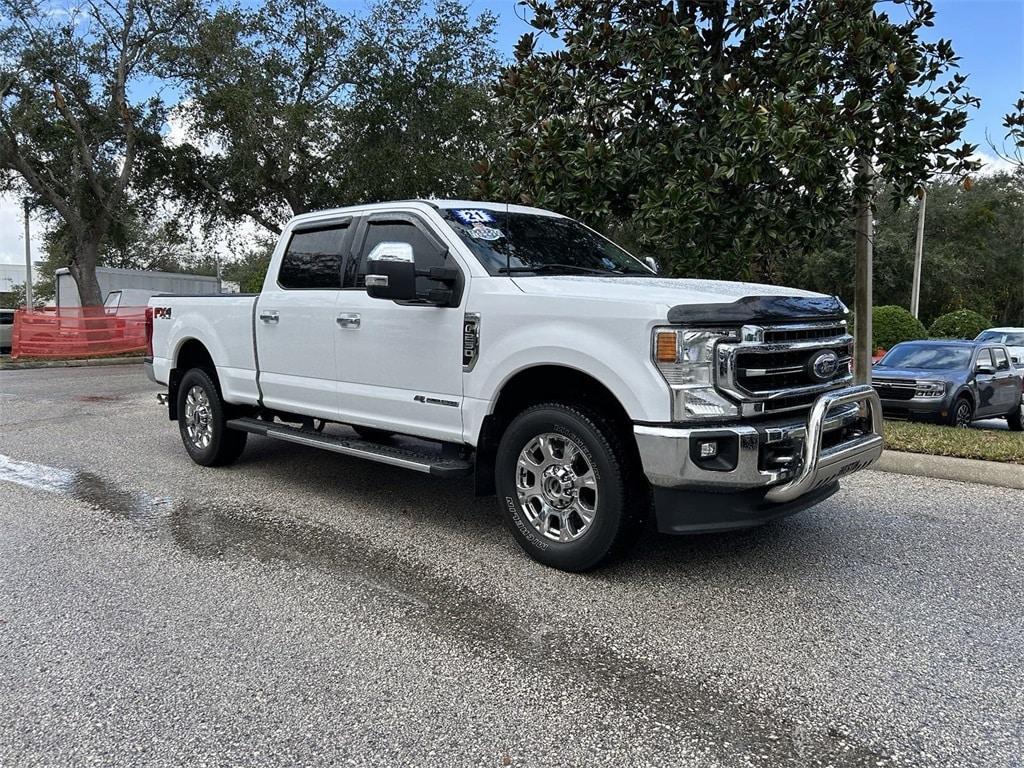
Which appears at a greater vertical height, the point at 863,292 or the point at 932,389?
the point at 863,292

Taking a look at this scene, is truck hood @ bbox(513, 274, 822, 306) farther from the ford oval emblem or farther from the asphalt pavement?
the asphalt pavement

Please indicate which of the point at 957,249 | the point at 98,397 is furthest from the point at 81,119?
the point at 957,249

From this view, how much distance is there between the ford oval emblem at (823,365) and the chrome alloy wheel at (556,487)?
130 cm

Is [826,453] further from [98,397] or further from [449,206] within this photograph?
[98,397]

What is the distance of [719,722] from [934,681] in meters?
0.97

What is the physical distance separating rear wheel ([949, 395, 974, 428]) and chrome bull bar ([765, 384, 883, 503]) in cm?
779

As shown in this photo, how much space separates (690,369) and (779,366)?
0.58m

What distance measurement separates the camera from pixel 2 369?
17875 mm

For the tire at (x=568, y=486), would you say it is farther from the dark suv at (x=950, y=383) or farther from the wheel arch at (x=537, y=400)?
the dark suv at (x=950, y=383)

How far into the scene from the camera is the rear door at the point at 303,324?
568cm

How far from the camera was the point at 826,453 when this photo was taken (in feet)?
13.3

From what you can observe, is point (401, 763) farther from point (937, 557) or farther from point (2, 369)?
point (2, 369)

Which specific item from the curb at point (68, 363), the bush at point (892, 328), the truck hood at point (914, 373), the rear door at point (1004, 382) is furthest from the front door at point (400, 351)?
the bush at point (892, 328)

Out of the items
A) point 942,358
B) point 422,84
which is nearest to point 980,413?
point 942,358
